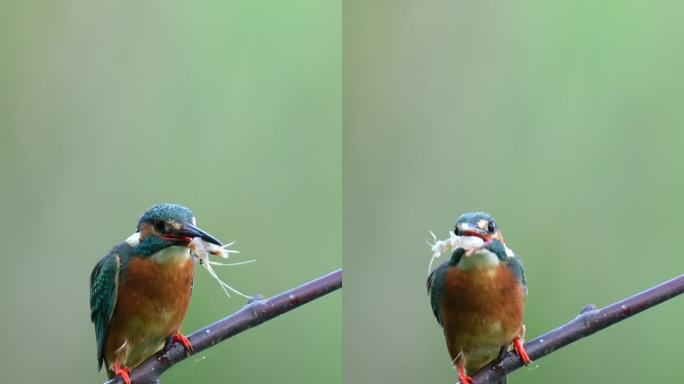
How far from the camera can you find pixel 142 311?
1.87m

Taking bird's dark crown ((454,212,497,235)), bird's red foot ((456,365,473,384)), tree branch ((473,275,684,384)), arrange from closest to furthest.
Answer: tree branch ((473,275,684,384)) < bird's dark crown ((454,212,497,235)) < bird's red foot ((456,365,473,384))

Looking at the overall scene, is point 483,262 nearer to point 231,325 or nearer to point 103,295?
point 231,325

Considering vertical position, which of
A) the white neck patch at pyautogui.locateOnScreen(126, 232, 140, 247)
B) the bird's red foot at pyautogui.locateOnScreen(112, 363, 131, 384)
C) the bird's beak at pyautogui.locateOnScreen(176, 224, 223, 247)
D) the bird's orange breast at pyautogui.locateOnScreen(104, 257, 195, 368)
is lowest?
the bird's red foot at pyautogui.locateOnScreen(112, 363, 131, 384)

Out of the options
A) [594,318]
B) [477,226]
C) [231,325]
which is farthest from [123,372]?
[594,318]

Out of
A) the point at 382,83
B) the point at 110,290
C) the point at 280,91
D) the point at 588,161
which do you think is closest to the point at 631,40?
the point at 588,161

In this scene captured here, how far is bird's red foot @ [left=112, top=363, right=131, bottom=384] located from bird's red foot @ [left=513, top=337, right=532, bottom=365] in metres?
0.87

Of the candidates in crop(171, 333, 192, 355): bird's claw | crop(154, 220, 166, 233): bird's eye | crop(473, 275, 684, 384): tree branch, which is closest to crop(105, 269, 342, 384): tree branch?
crop(171, 333, 192, 355): bird's claw

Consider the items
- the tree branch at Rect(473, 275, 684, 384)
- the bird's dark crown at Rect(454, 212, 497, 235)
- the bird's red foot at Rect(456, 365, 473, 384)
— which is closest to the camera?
the tree branch at Rect(473, 275, 684, 384)

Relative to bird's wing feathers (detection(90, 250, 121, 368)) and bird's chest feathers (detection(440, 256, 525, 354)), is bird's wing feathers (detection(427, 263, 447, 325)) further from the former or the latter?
bird's wing feathers (detection(90, 250, 121, 368))

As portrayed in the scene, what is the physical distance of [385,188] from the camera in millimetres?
2117

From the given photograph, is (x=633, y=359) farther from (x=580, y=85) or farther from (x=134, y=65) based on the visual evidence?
(x=134, y=65)

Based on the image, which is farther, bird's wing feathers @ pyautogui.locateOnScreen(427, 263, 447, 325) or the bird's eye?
bird's wing feathers @ pyautogui.locateOnScreen(427, 263, 447, 325)

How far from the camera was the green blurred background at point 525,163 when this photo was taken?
74.3 inches

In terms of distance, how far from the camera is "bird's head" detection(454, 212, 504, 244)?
5.87ft
